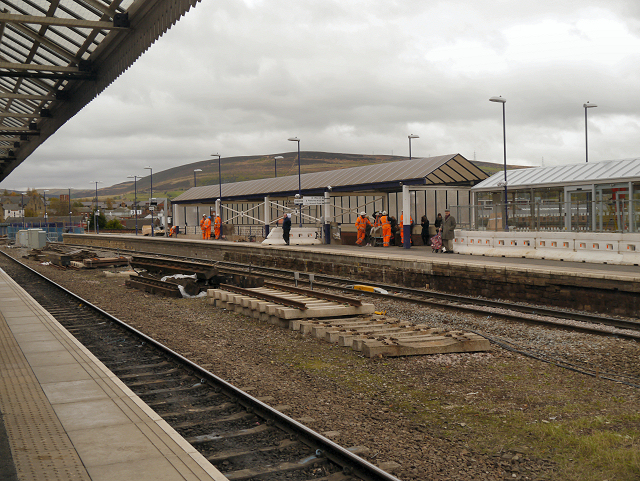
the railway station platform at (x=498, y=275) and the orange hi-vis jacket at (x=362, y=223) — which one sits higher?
the orange hi-vis jacket at (x=362, y=223)

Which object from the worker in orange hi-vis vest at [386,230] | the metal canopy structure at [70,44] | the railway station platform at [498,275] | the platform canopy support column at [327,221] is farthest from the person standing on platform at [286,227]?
the metal canopy structure at [70,44]

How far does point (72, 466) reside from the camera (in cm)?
435

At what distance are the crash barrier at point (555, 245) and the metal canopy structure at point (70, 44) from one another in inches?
601

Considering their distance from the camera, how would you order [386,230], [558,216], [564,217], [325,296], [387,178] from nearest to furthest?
[325,296] < [564,217] < [558,216] < [386,230] < [387,178]

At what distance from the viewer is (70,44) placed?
31.0ft

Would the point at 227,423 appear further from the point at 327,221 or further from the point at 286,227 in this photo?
the point at 327,221

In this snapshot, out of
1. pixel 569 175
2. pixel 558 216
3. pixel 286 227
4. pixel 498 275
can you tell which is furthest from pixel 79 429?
pixel 286 227

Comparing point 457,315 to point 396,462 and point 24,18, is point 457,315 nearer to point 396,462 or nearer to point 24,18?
point 396,462

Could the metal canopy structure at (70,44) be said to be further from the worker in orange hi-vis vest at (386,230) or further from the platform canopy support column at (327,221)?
the platform canopy support column at (327,221)

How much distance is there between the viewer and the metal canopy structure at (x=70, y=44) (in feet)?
25.8

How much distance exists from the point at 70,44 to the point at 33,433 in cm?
672

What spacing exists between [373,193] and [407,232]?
662cm

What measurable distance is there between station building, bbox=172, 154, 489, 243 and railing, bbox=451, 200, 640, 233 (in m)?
2.08

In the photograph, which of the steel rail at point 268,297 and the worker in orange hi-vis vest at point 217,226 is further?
the worker in orange hi-vis vest at point 217,226
